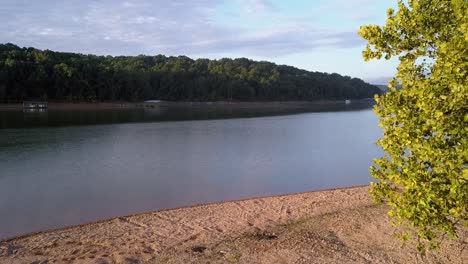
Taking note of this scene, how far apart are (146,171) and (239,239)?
30.3ft

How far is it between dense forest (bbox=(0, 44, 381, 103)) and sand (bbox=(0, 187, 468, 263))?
55255 mm

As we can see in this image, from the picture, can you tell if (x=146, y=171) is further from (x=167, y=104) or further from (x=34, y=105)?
(x=167, y=104)

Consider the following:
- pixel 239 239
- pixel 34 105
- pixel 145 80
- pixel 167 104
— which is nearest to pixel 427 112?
pixel 239 239

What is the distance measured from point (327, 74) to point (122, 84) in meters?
89.2

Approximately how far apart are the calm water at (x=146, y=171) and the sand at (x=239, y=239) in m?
1.92

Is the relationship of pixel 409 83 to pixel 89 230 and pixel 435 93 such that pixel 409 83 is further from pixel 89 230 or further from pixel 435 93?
pixel 89 230

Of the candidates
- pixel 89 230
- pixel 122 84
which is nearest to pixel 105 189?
pixel 89 230

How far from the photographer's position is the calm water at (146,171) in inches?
431

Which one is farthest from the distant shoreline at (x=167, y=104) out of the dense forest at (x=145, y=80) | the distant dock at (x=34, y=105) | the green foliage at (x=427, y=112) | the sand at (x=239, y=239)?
the green foliage at (x=427, y=112)

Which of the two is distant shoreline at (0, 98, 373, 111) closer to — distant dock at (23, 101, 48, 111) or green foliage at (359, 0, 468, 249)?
distant dock at (23, 101, 48, 111)

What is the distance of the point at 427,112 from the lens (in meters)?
3.71

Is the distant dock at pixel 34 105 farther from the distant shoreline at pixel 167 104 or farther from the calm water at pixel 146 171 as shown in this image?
the calm water at pixel 146 171

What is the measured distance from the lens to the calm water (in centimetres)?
1095

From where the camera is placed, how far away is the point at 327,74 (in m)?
146
